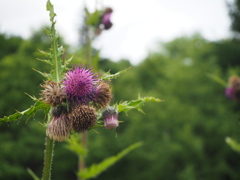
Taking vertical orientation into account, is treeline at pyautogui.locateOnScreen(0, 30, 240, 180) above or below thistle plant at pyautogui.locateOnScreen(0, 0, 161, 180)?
above

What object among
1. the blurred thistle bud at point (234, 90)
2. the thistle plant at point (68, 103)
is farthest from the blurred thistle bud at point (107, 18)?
the thistle plant at point (68, 103)

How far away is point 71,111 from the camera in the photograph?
6.91 ft

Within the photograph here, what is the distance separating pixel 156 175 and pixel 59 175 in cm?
585

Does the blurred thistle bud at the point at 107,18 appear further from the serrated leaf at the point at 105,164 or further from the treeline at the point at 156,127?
the treeline at the point at 156,127

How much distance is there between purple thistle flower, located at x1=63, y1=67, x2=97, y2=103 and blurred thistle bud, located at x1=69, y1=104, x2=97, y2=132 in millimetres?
80

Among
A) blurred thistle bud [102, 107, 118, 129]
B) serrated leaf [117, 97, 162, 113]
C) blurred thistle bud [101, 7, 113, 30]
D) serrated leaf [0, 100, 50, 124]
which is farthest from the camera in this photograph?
blurred thistle bud [101, 7, 113, 30]

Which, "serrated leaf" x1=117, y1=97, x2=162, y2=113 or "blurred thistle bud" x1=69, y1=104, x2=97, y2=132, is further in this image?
"serrated leaf" x1=117, y1=97, x2=162, y2=113

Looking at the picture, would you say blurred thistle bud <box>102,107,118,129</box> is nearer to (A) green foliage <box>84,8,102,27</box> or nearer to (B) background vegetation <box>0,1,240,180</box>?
(A) green foliage <box>84,8,102,27</box>

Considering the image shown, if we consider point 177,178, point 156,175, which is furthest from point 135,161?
point 177,178

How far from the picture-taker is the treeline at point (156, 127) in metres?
14.4

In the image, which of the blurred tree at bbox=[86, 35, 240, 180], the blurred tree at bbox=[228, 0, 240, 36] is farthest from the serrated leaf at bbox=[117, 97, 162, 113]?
the blurred tree at bbox=[228, 0, 240, 36]

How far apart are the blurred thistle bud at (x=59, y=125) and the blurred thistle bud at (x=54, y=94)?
0.05 m

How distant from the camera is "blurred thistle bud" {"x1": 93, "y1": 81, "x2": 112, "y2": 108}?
2190mm

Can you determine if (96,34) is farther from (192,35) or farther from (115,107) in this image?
(192,35)
